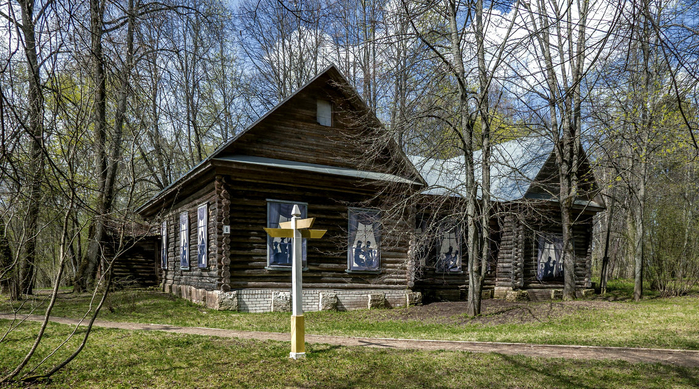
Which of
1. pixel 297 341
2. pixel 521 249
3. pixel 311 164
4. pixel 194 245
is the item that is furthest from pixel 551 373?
pixel 194 245

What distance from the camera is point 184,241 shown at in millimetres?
16984

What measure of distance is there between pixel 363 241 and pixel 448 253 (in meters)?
4.37

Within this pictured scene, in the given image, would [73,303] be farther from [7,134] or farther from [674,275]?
[674,275]

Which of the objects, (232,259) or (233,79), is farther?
(233,79)

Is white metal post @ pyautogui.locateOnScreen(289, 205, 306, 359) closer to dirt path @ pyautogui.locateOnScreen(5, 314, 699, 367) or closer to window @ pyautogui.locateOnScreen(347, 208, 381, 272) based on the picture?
dirt path @ pyautogui.locateOnScreen(5, 314, 699, 367)

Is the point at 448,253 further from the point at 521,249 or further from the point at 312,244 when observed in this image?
the point at 312,244

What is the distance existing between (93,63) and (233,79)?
26.8m

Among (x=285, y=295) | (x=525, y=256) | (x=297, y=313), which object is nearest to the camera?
(x=297, y=313)

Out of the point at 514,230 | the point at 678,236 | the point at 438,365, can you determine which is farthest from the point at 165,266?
the point at 678,236

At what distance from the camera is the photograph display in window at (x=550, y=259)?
1895 cm

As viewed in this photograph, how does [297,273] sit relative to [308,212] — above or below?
below

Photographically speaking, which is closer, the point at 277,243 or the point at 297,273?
the point at 297,273

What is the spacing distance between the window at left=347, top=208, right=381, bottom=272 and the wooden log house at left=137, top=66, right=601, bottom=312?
34 millimetres

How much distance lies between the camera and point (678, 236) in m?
17.2
